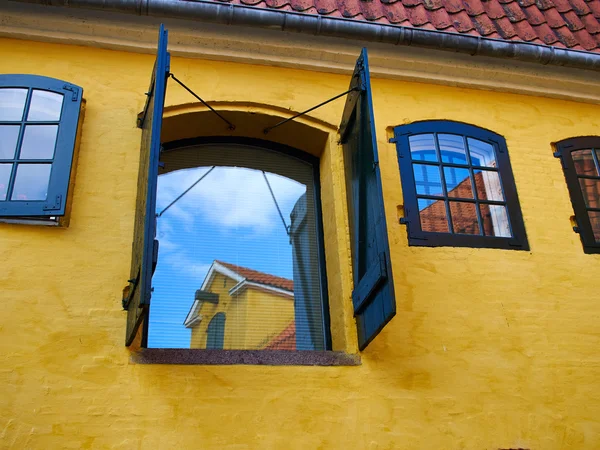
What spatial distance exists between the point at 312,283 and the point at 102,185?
185 centimetres

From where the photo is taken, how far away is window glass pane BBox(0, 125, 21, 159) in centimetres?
500

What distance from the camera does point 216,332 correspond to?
5035 mm

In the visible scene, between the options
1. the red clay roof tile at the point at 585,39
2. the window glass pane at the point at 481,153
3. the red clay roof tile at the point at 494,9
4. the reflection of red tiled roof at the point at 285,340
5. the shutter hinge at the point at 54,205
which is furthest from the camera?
the red clay roof tile at the point at 494,9

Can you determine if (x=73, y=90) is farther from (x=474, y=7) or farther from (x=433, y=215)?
Result: (x=474, y=7)

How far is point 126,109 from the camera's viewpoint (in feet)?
17.6

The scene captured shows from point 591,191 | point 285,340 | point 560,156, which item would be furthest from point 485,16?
point 285,340

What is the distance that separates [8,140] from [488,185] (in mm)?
3993

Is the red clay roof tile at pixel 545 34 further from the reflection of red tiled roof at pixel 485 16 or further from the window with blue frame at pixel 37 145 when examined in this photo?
the window with blue frame at pixel 37 145

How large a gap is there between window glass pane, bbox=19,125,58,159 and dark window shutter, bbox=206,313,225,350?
177 centimetres

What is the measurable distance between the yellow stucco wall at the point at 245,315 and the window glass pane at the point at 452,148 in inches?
75.4

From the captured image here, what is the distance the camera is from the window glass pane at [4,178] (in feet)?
15.8

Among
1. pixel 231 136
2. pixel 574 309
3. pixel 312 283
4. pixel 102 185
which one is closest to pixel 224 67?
pixel 231 136

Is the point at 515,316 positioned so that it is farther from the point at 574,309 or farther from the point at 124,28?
the point at 124,28

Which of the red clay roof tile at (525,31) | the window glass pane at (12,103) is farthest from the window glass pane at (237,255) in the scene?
the red clay roof tile at (525,31)
